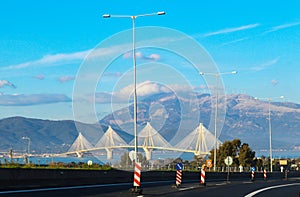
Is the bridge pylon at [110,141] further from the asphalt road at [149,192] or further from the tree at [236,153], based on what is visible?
the tree at [236,153]

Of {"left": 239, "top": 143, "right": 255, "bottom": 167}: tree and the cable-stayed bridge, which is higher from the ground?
the cable-stayed bridge

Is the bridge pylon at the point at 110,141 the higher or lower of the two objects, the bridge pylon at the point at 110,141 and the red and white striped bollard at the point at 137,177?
the higher

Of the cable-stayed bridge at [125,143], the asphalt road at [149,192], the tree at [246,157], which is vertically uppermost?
the cable-stayed bridge at [125,143]

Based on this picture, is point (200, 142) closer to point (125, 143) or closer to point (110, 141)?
point (125, 143)

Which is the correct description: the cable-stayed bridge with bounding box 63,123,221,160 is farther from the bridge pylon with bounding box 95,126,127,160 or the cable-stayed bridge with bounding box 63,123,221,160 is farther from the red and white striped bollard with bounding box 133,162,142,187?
the red and white striped bollard with bounding box 133,162,142,187

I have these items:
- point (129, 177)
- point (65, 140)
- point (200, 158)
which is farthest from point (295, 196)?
point (65, 140)

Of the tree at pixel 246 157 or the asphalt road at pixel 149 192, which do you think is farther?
the tree at pixel 246 157

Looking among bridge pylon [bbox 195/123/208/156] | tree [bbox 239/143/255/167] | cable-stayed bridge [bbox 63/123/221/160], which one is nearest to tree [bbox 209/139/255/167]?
tree [bbox 239/143/255/167]

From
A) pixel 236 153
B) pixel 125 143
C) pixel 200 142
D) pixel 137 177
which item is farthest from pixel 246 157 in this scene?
pixel 137 177

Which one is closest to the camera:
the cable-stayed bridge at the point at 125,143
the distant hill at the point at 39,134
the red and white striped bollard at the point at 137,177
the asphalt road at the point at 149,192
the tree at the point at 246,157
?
the asphalt road at the point at 149,192

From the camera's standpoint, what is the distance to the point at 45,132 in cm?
17050

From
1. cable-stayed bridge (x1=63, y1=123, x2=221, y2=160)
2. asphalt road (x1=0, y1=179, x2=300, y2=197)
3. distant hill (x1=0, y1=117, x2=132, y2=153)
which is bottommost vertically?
asphalt road (x1=0, y1=179, x2=300, y2=197)

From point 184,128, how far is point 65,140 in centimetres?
6638

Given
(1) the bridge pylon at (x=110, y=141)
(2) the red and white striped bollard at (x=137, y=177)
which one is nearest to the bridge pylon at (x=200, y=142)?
(1) the bridge pylon at (x=110, y=141)
